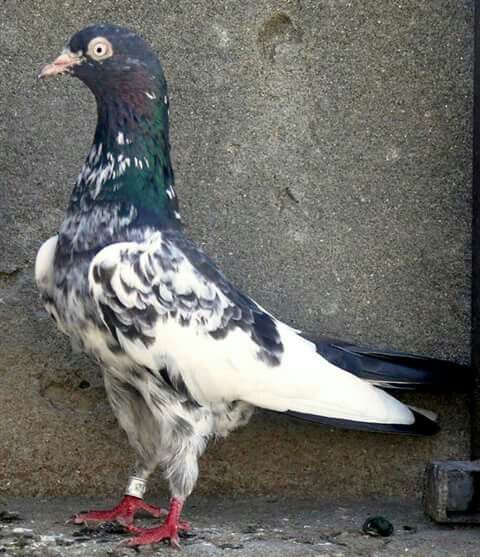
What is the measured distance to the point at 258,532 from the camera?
3.45 m

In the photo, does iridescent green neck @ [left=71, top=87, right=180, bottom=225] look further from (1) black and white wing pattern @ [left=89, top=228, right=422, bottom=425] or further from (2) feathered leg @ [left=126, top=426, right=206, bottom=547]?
(2) feathered leg @ [left=126, top=426, right=206, bottom=547]

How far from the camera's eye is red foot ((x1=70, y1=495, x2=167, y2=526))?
3438 millimetres

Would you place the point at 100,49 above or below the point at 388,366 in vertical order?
above

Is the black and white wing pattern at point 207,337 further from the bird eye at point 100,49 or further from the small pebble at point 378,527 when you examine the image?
the bird eye at point 100,49

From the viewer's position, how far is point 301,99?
12.4 ft

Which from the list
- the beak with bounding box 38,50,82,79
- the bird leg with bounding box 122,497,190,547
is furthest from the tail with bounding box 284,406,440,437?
the beak with bounding box 38,50,82,79

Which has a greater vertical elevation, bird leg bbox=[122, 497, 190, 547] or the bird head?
the bird head

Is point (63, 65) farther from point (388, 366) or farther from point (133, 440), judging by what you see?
point (388, 366)

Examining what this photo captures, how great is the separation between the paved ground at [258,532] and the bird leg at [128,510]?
0.04 metres

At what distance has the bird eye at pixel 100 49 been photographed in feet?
10.9

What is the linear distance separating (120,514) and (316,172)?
3.85ft

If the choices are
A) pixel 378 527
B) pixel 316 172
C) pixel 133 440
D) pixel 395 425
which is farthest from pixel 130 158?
pixel 378 527

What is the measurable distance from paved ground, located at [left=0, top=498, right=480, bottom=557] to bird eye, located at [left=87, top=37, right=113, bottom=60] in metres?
1.28

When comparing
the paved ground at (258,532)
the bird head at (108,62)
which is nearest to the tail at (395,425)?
the paved ground at (258,532)
